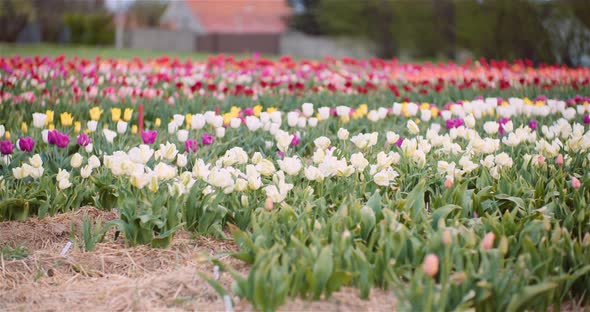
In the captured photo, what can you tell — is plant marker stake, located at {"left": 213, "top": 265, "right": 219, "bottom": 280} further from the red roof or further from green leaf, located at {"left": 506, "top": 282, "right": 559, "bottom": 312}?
the red roof

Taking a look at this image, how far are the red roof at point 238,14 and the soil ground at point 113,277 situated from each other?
3356 centimetres

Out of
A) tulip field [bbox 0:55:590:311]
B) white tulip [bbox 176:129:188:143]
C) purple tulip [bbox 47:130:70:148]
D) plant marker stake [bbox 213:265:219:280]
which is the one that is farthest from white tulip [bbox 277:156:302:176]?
purple tulip [bbox 47:130:70:148]

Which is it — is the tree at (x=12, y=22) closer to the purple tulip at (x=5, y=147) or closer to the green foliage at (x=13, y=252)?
the purple tulip at (x=5, y=147)

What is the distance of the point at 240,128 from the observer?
4254mm

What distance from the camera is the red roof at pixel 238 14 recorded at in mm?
36656

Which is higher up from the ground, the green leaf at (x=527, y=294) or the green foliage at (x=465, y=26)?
the green foliage at (x=465, y=26)

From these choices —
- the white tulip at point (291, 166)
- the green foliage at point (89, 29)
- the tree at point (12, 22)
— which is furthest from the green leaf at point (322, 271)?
the green foliage at point (89, 29)

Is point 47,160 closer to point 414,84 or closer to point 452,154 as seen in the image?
point 452,154

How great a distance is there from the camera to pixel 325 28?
27031 mm

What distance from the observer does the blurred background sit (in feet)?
45.3

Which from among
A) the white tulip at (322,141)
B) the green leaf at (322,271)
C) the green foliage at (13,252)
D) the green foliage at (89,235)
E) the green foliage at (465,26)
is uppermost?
the green foliage at (465,26)

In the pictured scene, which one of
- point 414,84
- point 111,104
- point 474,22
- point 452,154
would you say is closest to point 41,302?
point 452,154

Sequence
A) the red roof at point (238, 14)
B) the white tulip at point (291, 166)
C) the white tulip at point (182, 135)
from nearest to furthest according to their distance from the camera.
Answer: the white tulip at point (291, 166) < the white tulip at point (182, 135) < the red roof at point (238, 14)

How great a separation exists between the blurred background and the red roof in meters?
0.06
